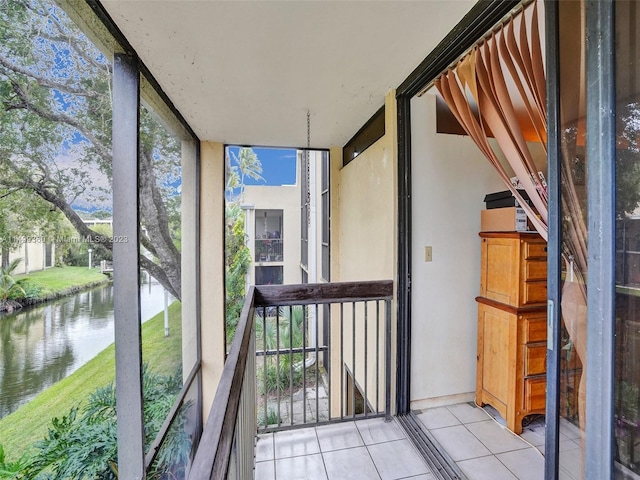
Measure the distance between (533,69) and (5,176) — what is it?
2.10 m

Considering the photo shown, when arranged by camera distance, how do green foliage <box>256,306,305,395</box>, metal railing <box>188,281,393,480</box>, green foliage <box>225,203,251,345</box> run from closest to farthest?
metal railing <box>188,281,393,480</box> → green foliage <box>256,306,305,395</box> → green foliage <box>225,203,251,345</box>

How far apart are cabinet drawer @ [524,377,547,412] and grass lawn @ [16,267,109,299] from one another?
2648mm

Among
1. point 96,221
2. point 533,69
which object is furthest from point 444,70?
point 96,221

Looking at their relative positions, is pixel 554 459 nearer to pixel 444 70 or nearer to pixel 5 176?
pixel 444 70

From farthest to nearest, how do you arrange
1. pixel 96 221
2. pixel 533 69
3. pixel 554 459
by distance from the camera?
pixel 96 221 < pixel 533 69 < pixel 554 459

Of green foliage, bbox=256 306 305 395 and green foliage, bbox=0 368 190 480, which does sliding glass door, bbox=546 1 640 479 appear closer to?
green foliage, bbox=0 368 190 480

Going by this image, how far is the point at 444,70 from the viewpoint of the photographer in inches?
69.4

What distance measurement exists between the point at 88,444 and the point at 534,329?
8.93 feet

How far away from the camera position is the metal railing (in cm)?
74

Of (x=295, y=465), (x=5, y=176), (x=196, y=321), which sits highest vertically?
(x=5, y=176)

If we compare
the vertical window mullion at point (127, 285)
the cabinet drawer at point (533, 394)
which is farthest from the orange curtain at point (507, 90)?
the vertical window mullion at point (127, 285)

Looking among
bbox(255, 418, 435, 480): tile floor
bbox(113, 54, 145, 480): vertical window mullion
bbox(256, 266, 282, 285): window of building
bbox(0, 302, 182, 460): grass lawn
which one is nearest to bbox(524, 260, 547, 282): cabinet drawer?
bbox(255, 418, 435, 480): tile floor

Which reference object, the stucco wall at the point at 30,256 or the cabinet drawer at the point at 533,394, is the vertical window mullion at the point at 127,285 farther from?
the cabinet drawer at the point at 533,394

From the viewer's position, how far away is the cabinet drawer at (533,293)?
1912 mm
